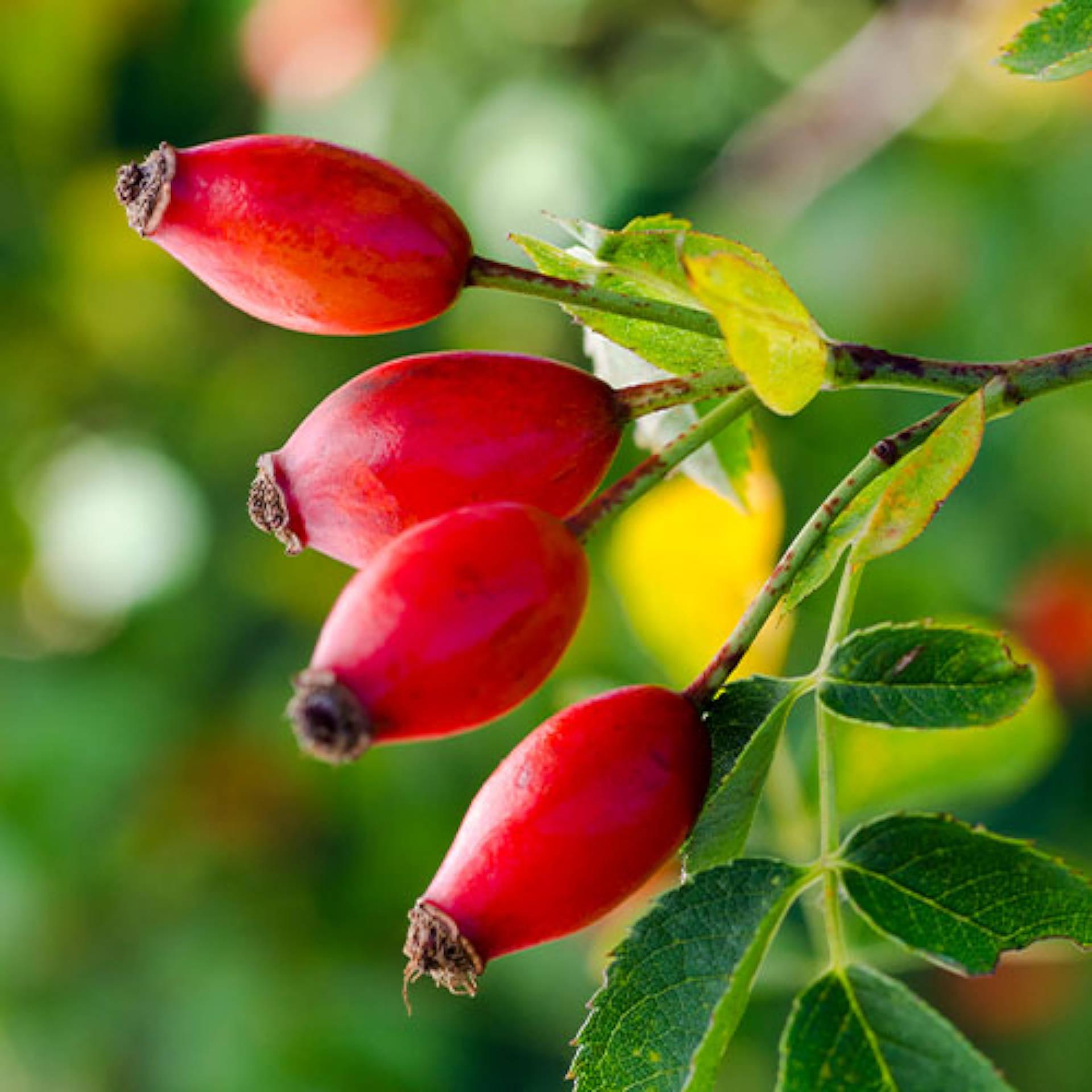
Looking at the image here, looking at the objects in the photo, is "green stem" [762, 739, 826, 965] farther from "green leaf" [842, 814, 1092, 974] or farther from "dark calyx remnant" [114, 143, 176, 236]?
"dark calyx remnant" [114, 143, 176, 236]

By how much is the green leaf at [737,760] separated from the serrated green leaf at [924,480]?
0.16 m

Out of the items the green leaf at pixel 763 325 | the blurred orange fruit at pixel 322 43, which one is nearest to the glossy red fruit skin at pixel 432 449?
the green leaf at pixel 763 325

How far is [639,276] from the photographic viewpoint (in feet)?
4.42

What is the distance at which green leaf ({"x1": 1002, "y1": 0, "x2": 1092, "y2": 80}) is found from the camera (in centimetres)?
131

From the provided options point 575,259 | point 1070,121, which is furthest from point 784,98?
point 575,259

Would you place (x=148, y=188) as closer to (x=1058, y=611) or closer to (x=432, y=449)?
(x=432, y=449)

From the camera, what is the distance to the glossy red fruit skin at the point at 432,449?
129 centimetres

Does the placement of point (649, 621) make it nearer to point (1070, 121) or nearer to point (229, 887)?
point (1070, 121)

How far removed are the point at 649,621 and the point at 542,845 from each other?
114cm

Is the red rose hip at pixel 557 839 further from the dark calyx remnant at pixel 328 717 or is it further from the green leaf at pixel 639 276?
the green leaf at pixel 639 276

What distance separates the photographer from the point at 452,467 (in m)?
1.29

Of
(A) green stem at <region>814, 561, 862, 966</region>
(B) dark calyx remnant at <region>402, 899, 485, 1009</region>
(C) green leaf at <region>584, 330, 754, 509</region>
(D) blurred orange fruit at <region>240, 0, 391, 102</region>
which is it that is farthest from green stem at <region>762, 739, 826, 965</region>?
(D) blurred orange fruit at <region>240, 0, 391, 102</region>

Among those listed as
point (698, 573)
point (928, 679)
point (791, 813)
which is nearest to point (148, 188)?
point (928, 679)

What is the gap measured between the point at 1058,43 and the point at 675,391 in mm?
430
